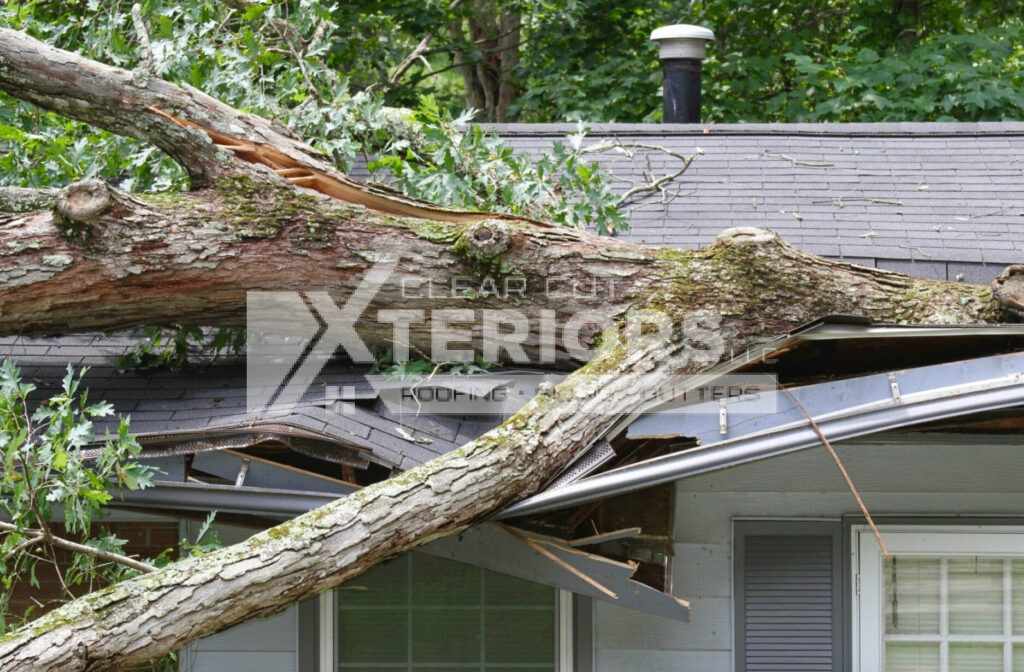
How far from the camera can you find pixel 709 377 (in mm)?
4375

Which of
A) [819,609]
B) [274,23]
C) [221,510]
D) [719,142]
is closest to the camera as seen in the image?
[221,510]

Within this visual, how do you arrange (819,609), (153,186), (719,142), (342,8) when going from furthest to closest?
(342,8), (719,142), (153,186), (819,609)

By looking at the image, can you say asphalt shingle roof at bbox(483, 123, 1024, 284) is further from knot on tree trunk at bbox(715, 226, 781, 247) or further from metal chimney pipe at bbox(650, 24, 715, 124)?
knot on tree trunk at bbox(715, 226, 781, 247)

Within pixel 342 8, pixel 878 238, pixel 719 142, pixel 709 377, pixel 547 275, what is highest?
pixel 342 8

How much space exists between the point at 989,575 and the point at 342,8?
365 inches

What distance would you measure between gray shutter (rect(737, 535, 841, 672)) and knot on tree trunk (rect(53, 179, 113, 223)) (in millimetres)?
3042

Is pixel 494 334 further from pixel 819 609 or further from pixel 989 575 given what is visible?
pixel 989 575

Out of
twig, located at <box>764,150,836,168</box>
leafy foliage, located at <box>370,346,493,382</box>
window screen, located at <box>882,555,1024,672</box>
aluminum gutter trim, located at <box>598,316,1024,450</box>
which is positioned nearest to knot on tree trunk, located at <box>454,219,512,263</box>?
leafy foliage, located at <box>370,346,493,382</box>

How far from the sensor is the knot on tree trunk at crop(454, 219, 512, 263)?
4.36 meters

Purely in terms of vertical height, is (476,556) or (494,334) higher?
(494,334)

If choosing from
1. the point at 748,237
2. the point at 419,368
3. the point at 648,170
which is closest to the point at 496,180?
the point at 419,368

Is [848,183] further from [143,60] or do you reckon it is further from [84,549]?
[84,549]

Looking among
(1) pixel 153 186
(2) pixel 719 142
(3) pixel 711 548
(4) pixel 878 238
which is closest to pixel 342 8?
(2) pixel 719 142

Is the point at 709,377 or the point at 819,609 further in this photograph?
the point at 819,609
